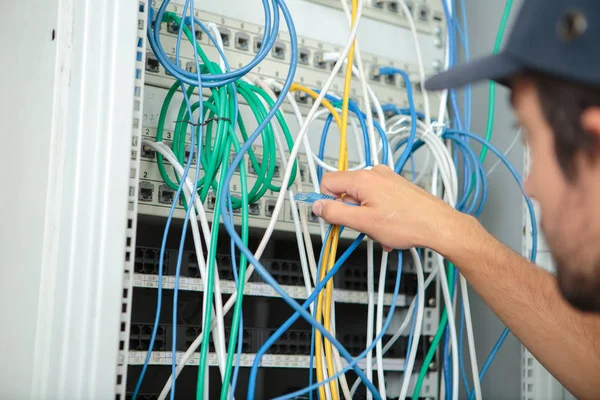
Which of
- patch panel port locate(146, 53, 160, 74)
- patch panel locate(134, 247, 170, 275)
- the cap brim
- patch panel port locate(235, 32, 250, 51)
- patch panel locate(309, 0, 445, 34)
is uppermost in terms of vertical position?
patch panel locate(309, 0, 445, 34)

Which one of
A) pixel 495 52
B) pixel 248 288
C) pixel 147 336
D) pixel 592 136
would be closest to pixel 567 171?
pixel 592 136

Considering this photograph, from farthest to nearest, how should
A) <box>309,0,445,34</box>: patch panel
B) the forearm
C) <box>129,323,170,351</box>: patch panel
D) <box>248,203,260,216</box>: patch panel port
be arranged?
<box>309,0,445,34</box>: patch panel
<box>248,203,260,216</box>: patch panel port
<box>129,323,170,351</box>: patch panel
the forearm

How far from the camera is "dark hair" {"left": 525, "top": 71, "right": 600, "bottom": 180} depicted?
67 cm

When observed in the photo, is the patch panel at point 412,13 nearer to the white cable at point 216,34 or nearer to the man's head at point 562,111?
the white cable at point 216,34

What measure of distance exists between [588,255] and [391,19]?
1012 mm

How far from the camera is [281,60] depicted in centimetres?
142

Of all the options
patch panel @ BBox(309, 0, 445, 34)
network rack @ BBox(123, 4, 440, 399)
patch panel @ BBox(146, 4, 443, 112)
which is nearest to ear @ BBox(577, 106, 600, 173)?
network rack @ BBox(123, 4, 440, 399)

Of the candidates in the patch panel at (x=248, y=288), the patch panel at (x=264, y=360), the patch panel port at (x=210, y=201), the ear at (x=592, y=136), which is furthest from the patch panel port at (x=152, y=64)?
the ear at (x=592, y=136)

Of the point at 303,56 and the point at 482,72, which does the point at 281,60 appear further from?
the point at 482,72

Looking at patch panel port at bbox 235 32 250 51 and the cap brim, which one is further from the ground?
patch panel port at bbox 235 32 250 51

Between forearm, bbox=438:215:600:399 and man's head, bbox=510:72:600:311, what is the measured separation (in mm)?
341

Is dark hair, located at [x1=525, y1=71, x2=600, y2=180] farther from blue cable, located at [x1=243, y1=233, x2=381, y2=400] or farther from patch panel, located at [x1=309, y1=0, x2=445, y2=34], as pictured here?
patch panel, located at [x1=309, y1=0, x2=445, y2=34]

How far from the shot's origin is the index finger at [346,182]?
1069 mm

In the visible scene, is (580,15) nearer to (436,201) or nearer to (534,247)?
(436,201)
